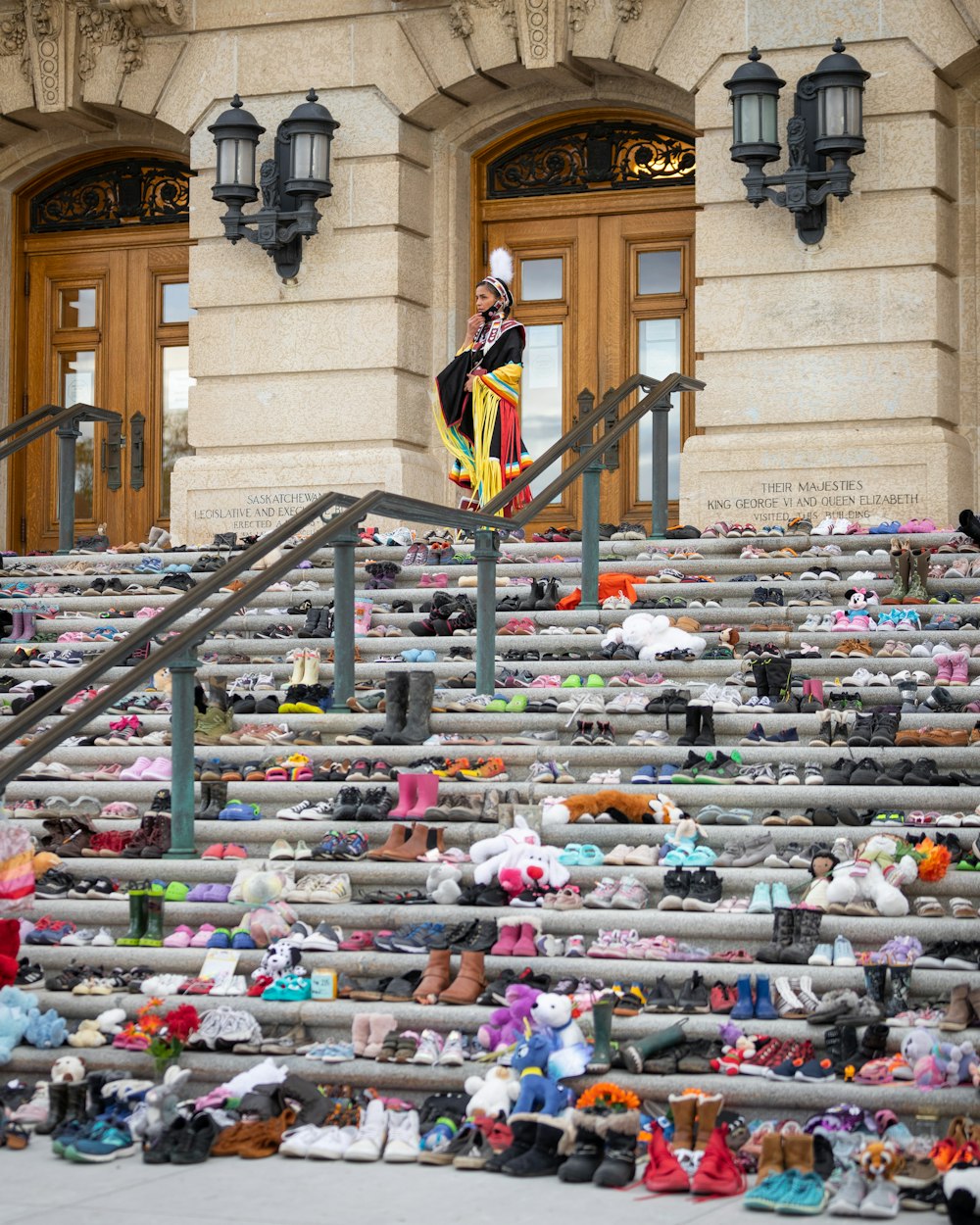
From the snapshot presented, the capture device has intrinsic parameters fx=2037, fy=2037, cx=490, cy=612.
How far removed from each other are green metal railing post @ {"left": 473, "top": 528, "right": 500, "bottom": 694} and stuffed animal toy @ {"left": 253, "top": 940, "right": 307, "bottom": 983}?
2.80 m

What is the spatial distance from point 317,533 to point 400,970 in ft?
8.63

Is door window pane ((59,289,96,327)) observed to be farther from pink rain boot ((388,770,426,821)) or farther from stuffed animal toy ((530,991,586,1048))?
stuffed animal toy ((530,991,586,1048))

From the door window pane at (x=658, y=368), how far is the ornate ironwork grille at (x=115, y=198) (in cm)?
441

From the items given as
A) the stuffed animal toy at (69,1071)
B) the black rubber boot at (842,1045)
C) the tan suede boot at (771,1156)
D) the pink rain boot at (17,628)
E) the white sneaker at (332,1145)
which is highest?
the pink rain boot at (17,628)

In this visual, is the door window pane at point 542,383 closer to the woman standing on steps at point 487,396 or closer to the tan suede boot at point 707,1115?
the woman standing on steps at point 487,396

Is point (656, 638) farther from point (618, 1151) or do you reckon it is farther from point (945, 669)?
point (618, 1151)

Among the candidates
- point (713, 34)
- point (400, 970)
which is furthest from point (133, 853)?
point (713, 34)

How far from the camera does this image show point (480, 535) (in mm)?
10719

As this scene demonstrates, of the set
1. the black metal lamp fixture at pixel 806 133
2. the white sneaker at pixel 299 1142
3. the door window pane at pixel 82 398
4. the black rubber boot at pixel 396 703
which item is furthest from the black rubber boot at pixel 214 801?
the door window pane at pixel 82 398

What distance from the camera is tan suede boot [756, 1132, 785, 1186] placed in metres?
6.39

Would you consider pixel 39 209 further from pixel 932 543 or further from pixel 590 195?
pixel 932 543

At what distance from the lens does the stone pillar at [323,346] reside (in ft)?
53.6

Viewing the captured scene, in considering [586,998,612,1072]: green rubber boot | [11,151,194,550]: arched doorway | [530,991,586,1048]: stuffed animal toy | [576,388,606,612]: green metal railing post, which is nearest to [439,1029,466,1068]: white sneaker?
[530,991,586,1048]: stuffed animal toy

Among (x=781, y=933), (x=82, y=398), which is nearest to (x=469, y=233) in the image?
(x=82, y=398)
